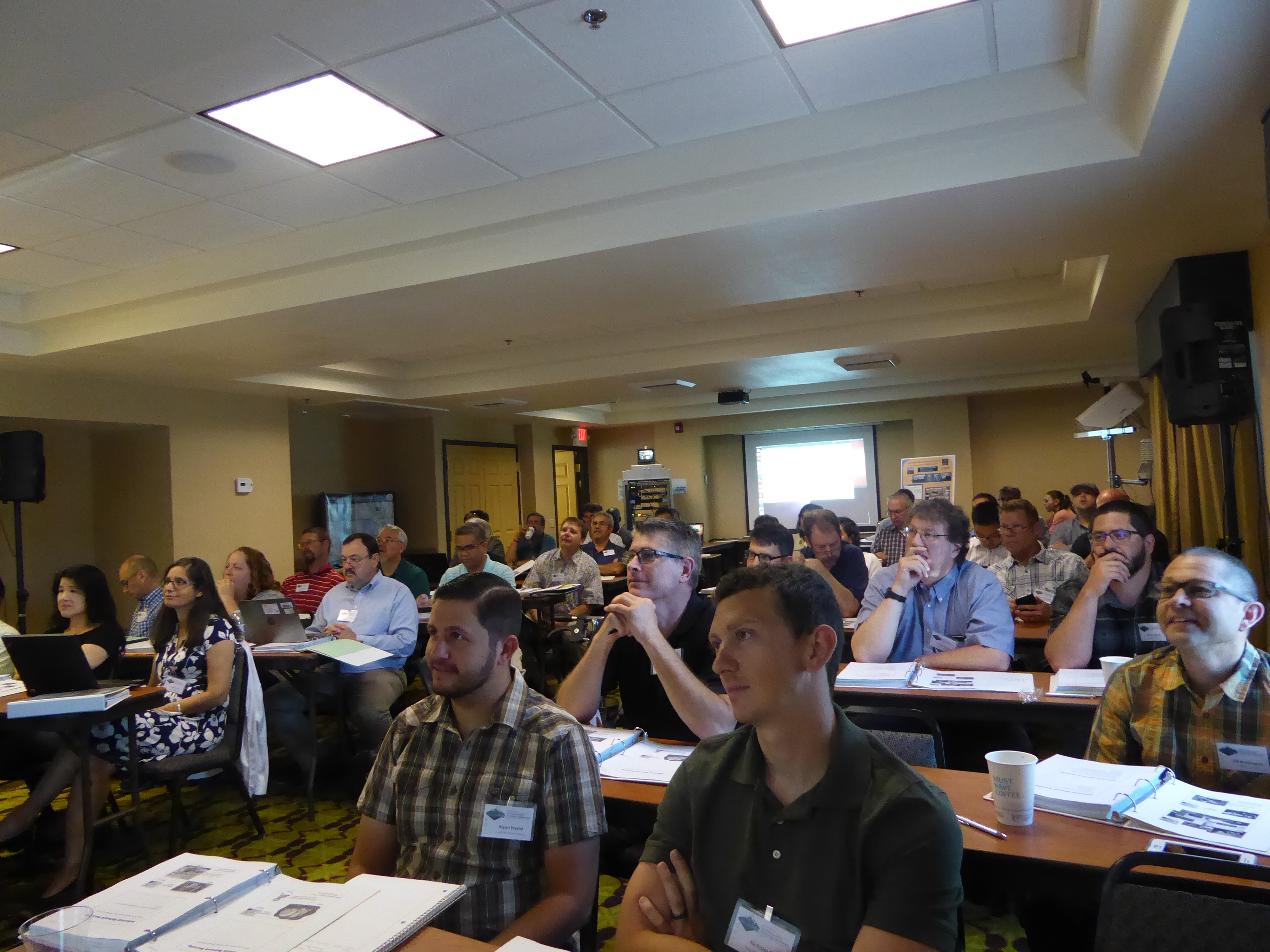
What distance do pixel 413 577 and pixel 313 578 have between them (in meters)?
0.75

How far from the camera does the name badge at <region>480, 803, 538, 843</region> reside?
177 centimetres

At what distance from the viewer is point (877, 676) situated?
3.15 metres

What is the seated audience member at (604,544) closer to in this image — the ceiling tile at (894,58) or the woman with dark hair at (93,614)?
the woman with dark hair at (93,614)

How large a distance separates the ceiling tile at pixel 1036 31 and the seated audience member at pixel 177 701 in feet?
13.1

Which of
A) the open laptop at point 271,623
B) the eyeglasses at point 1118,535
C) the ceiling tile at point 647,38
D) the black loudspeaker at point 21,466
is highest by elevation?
the ceiling tile at point 647,38

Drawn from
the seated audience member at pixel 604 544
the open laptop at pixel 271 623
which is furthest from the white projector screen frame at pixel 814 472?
the open laptop at pixel 271 623

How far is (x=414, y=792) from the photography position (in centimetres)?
191

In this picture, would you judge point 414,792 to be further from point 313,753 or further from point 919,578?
point 313,753

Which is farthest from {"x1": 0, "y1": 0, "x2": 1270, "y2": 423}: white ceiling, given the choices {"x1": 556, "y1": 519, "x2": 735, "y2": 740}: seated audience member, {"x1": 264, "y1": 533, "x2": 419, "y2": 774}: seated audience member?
{"x1": 556, "y1": 519, "x2": 735, "y2": 740}: seated audience member

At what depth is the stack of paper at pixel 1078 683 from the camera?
9.36 ft

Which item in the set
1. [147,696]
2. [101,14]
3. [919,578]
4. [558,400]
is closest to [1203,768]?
[919,578]

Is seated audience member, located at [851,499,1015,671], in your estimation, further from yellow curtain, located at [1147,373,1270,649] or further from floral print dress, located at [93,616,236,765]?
floral print dress, located at [93,616,236,765]

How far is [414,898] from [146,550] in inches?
313

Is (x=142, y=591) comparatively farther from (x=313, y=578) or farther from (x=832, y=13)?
(x=832, y=13)
